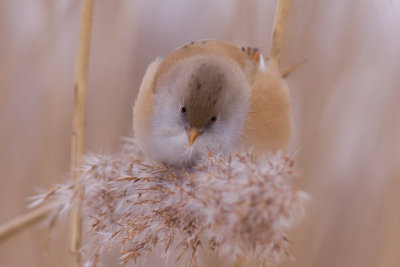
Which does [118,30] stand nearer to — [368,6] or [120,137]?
[120,137]

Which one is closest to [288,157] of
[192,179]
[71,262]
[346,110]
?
[192,179]

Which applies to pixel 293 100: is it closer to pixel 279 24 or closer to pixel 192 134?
pixel 279 24

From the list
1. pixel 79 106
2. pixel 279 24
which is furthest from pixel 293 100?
pixel 79 106

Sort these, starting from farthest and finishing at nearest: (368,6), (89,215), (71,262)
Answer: (368,6) → (71,262) → (89,215)

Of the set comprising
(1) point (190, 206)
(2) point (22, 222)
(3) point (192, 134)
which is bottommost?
(2) point (22, 222)

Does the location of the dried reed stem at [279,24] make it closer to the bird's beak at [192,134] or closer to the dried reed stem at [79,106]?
the bird's beak at [192,134]

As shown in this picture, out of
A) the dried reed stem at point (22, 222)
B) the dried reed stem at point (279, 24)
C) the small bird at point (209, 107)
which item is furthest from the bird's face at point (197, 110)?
the dried reed stem at point (22, 222)
